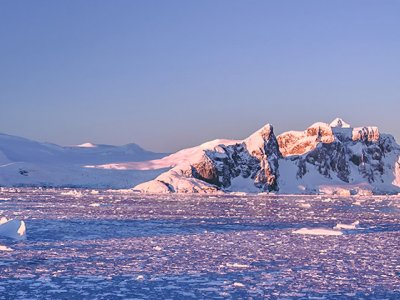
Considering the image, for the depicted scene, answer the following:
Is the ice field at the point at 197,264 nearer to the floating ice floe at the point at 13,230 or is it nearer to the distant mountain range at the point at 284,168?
the floating ice floe at the point at 13,230

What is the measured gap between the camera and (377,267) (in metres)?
13.7

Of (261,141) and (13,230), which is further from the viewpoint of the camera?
(261,141)

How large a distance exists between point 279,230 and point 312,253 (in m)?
7.40

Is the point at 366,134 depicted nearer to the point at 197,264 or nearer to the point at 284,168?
the point at 284,168

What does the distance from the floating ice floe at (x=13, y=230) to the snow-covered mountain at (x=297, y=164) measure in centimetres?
7566

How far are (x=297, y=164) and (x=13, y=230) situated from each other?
128 metres

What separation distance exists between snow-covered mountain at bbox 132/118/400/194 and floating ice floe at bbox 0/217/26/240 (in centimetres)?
7566

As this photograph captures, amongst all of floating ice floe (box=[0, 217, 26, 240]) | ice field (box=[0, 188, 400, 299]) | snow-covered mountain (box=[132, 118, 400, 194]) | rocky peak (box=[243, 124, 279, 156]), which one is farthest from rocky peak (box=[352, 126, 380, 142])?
floating ice floe (box=[0, 217, 26, 240])

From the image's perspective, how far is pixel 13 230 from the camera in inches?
762

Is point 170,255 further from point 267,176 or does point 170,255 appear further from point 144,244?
point 267,176

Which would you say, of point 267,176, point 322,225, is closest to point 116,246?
point 322,225

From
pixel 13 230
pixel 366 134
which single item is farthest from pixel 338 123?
pixel 13 230

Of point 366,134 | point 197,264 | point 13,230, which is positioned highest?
point 366,134

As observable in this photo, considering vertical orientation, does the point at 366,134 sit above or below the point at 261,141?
above
